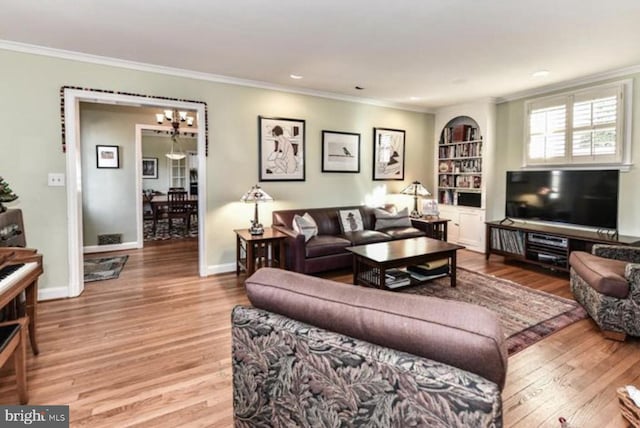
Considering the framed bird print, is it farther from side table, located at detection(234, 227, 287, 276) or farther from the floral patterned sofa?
the floral patterned sofa

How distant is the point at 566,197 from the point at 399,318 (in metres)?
4.48

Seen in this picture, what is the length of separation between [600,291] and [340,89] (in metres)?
3.77

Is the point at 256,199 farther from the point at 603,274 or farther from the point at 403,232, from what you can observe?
the point at 603,274

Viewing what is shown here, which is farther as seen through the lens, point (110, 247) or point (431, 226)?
point (110, 247)

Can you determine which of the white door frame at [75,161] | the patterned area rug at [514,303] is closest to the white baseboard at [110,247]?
the white door frame at [75,161]

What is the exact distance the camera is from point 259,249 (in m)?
4.09

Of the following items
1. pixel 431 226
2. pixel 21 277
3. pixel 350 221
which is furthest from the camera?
pixel 431 226

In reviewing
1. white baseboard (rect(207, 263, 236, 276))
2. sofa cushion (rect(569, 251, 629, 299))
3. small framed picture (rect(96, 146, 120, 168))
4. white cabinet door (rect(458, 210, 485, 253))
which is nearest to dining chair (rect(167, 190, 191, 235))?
small framed picture (rect(96, 146, 120, 168))

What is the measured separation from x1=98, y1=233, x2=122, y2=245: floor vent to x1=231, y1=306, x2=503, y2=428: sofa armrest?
535 cm

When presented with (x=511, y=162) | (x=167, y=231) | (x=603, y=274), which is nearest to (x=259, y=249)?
(x=603, y=274)

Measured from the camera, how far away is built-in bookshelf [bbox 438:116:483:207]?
5.60 metres

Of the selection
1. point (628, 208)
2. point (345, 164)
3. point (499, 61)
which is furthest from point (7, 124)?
point (628, 208)

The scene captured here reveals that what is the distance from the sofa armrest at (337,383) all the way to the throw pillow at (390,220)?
12.8 feet

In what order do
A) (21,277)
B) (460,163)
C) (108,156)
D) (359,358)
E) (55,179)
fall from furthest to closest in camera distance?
1. (460,163)
2. (108,156)
3. (55,179)
4. (21,277)
5. (359,358)
